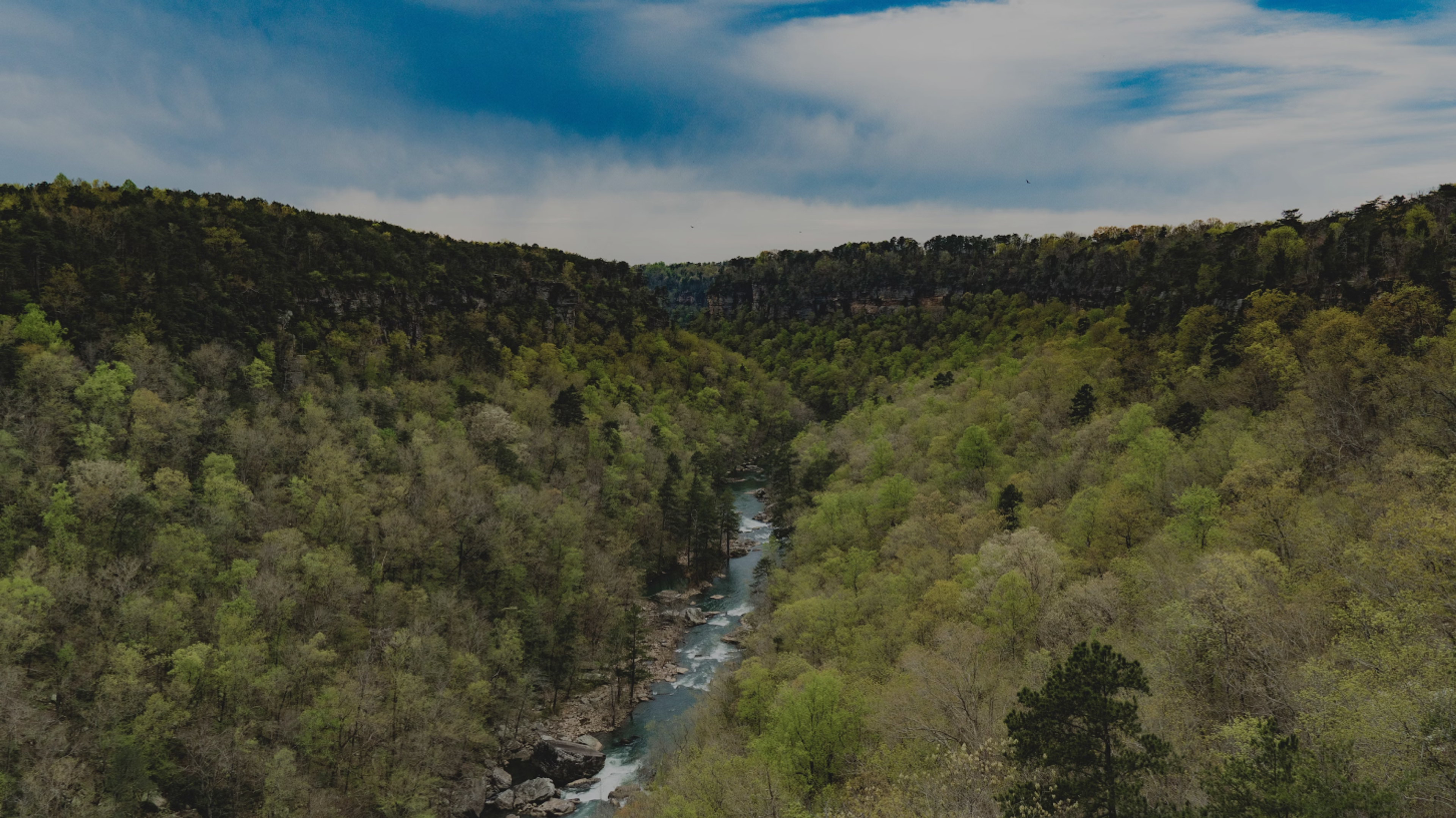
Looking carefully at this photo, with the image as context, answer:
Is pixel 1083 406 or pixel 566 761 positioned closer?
pixel 566 761

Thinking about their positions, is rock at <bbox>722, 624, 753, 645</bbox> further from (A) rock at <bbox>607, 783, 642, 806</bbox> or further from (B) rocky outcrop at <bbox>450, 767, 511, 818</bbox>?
(B) rocky outcrop at <bbox>450, 767, 511, 818</bbox>

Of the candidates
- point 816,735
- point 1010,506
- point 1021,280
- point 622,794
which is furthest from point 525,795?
point 1021,280

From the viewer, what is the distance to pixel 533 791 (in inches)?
1439

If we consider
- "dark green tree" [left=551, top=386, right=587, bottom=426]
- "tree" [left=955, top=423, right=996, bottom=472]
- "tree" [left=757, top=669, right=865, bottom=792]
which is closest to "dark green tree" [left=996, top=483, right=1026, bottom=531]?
"tree" [left=955, top=423, right=996, bottom=472]

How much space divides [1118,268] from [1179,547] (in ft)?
279

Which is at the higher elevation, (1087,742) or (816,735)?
(1087,742)

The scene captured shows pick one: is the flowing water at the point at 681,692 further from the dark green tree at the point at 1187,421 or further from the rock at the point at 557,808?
the dark green tree at the point at 1187,421

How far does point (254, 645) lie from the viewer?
113 feet

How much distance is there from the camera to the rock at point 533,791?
36.2 metres

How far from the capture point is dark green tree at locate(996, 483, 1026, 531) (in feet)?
139

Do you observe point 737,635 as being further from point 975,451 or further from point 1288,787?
point 1288,787

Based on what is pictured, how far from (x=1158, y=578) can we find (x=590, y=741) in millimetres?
32913

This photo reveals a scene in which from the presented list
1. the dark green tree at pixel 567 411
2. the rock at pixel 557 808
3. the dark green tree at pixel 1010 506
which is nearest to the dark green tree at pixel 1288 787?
the dark green tree at pixel 1010 506

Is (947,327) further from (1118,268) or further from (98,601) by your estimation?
(98,601)
